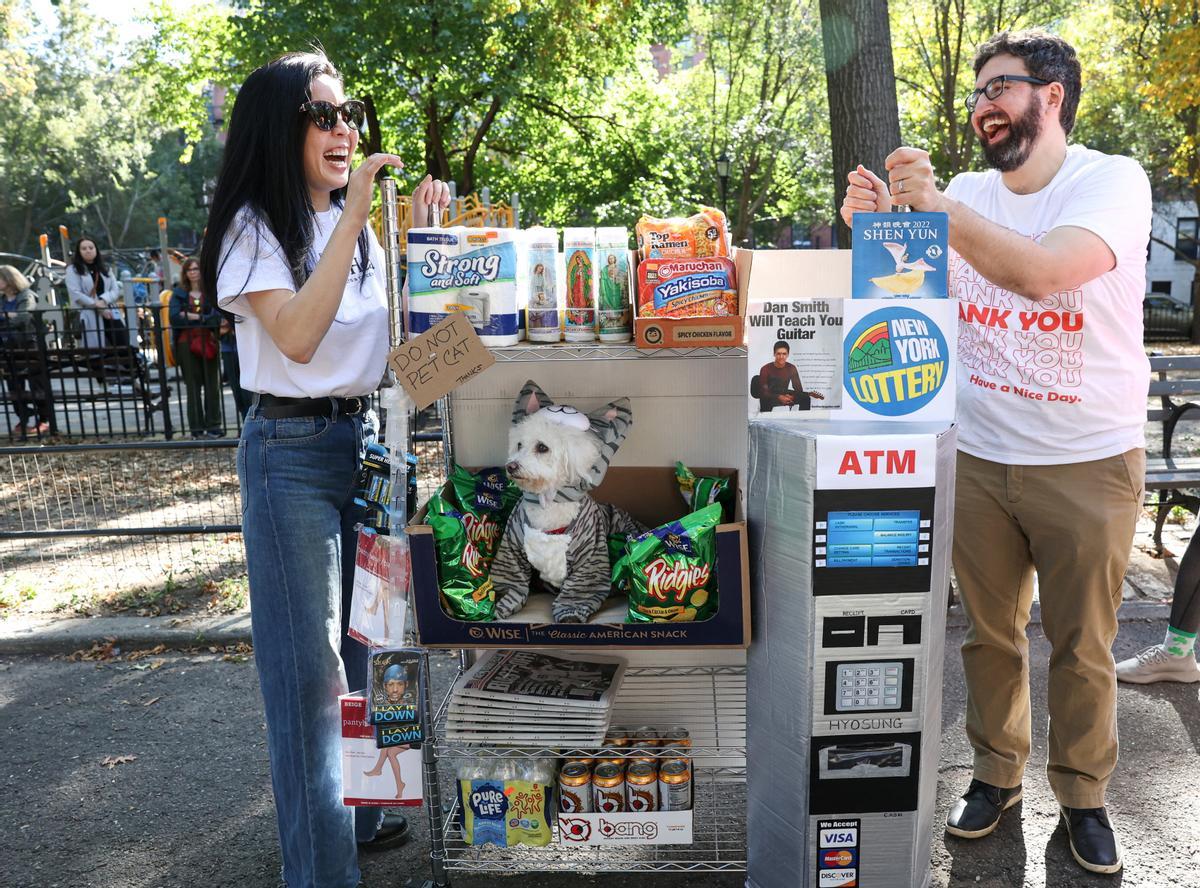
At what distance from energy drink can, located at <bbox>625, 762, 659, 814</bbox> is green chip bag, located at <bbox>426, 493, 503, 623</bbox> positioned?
61cm

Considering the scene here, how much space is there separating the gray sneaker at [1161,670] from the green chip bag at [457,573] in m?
2.88

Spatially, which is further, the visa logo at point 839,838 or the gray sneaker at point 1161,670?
the gray sneaker at point 1161,670

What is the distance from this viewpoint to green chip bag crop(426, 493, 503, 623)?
233 cm

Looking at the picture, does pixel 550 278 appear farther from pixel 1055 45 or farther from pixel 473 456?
pixel 1055 45

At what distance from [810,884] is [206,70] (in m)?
17.9

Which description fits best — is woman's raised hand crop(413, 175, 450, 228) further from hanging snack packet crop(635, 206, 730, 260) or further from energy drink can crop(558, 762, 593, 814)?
energy drink can crop(558, 762, 593, 814)

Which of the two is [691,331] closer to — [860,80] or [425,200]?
[425,200]

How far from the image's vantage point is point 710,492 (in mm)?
2562

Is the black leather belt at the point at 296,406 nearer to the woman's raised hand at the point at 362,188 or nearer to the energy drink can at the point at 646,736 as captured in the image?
the woman's raised hand at the point at 362,188

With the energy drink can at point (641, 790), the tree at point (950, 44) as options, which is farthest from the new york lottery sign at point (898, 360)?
the tree at point (950, 44)

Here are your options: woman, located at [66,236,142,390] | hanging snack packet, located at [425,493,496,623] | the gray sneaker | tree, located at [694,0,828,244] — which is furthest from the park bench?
tree, located at [694,0,828,244]

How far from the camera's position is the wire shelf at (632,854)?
8.39 feet

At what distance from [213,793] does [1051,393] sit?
9.91 ft

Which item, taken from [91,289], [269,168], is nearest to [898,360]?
[269,168]
